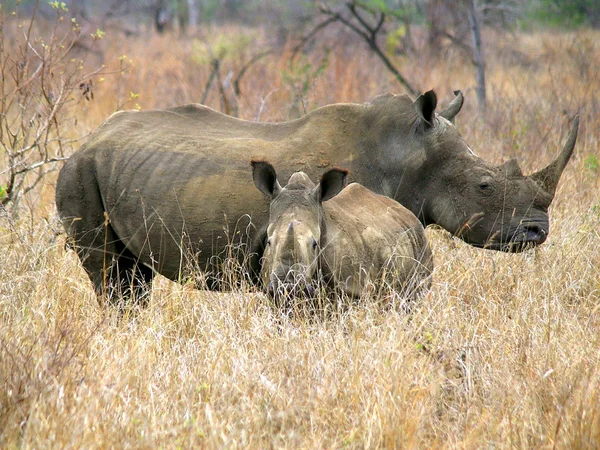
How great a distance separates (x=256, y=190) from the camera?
216 inches

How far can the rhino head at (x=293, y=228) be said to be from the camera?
4.45m

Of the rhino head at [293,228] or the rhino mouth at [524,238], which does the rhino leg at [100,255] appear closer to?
the rhino head at [293,228]

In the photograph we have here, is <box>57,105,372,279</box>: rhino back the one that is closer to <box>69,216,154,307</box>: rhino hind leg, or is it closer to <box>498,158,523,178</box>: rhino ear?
<box>69,216,154,307</box>: rhino hind leg

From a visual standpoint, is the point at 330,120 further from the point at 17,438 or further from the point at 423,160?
Result: the point at 17,438

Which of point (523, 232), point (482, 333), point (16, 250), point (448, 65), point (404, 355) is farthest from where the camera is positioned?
point (448, 65)

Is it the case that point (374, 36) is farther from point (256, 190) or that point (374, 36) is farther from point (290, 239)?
point (290, 239)

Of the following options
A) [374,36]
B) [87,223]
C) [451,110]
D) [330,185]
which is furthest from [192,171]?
[374,36]

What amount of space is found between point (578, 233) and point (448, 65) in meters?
6.81

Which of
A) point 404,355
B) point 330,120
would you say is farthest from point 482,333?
point 330,120

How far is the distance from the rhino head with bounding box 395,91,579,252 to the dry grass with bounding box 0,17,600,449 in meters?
0.28

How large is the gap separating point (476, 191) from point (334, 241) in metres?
1.25

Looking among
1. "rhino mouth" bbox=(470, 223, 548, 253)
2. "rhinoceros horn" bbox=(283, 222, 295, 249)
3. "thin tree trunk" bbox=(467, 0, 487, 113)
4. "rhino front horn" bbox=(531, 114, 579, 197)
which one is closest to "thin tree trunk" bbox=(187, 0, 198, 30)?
"thin tree trunk" bbox=(467, 0, 487, 113)

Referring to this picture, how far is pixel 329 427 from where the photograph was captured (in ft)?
12.3

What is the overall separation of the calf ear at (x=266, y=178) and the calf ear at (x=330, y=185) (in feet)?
0.84
